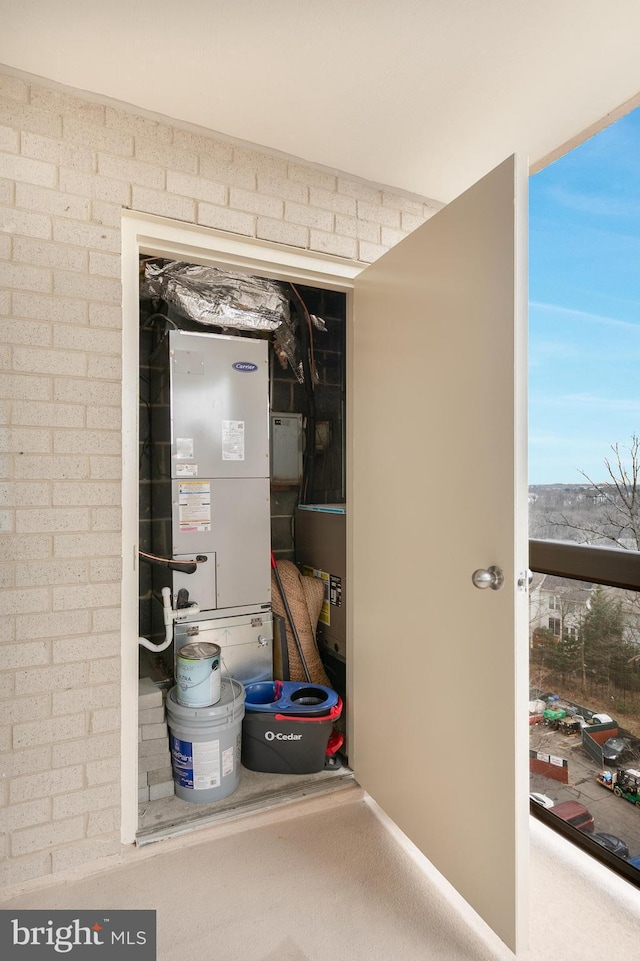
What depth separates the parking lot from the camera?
5.87 ft

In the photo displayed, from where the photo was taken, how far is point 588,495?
1971 mm

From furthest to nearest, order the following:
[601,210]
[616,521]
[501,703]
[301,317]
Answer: [301,317], [601,210], [616,521], [501,703]

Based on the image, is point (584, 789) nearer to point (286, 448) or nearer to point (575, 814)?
point (575, 814)

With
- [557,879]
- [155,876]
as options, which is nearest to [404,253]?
[557,879]

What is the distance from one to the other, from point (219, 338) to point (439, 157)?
1.26m

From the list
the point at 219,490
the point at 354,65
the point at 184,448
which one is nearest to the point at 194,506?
the point at 219,490

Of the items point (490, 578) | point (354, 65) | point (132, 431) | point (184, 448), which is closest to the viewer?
point (490, 578)

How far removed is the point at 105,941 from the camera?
1.57 meters

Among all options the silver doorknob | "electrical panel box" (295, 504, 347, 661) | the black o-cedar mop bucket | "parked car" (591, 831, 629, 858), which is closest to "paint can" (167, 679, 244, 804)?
the black o-cedar mop bucket

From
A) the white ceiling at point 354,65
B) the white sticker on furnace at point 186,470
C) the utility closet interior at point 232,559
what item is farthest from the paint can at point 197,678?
the white ceiling at point 354,65

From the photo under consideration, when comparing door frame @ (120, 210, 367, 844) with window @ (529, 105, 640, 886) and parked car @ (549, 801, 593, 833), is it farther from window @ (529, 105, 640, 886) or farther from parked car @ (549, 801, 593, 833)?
parked car @ (549, 801, 593, 833)

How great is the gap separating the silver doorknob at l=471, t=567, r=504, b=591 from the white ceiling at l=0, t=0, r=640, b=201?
153 cm

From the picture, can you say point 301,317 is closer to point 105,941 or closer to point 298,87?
point 298,87

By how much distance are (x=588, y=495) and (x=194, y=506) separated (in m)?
1.73
